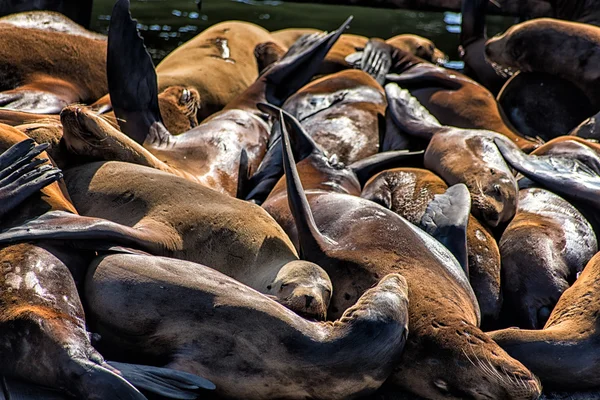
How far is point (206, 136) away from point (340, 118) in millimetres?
952

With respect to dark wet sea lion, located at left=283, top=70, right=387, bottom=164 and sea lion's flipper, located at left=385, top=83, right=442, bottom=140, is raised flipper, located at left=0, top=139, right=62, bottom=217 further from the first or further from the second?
sea lion's flipper, located at left=385, top=83, right=442, bottom=140

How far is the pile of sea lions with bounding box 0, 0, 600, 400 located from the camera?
2.92 meters

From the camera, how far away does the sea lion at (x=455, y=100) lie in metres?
5.95

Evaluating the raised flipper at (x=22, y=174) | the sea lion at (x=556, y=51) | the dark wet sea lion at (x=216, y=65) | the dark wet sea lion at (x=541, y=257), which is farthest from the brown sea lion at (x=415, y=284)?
the sea lion at (x=556, y=51)

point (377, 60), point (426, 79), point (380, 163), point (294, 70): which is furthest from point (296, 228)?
point (377, 60)

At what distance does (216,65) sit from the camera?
6914mm

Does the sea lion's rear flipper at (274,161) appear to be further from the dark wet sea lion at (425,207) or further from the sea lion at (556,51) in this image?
the sea lion at (556,51)

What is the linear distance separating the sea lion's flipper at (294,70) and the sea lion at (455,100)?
591 mm

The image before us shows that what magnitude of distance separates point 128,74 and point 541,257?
7.82ft

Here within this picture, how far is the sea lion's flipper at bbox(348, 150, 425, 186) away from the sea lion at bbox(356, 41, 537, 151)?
0.36 meters

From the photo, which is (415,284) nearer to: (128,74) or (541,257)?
(541,257)

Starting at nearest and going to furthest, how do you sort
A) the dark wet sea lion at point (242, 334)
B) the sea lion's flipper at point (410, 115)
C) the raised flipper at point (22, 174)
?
the dark wet sea lion at point (242, 334) < the raised flipper at point (22, 174) < the sea lion's flipper at point (410, 115)

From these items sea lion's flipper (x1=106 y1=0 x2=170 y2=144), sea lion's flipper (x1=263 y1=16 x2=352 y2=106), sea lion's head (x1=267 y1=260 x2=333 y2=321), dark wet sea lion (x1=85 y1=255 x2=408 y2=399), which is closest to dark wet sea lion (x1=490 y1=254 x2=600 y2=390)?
dark wet sea lion (x1=85 y1=255 x2=408 y2=399)

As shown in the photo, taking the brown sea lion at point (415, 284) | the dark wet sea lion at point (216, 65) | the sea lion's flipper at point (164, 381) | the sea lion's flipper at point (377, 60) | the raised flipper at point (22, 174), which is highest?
the raised flipper at point (22, 174)
